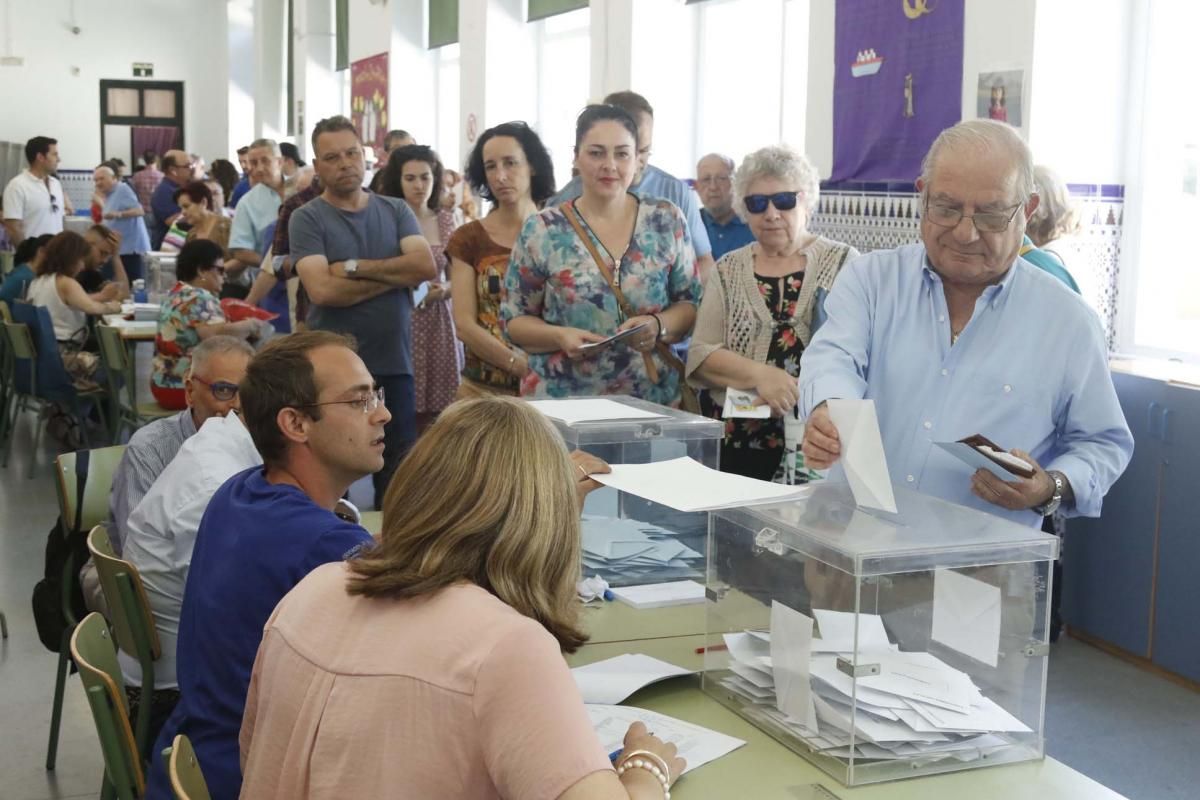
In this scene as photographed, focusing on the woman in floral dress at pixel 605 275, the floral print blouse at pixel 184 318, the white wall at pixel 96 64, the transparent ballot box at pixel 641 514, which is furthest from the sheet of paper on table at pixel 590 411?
the white wall at pixel 96 64

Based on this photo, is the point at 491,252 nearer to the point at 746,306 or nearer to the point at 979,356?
the point at 746,306

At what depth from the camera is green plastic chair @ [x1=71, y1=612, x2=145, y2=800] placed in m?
1.96

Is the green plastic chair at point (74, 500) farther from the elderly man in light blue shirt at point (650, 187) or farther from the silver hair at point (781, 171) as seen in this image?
the silver hair at point (781, 171)

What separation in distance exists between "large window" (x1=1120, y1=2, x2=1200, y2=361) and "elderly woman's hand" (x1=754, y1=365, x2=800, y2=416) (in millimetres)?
2331

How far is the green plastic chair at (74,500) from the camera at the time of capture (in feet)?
10.9

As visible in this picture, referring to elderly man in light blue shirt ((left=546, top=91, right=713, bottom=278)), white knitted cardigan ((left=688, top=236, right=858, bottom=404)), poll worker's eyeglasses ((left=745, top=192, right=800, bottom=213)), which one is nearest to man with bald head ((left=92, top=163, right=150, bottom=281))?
elderly man in light blue shirt ((left=546, top=91, right=713, bottom=278))

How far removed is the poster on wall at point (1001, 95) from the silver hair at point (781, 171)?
168cm

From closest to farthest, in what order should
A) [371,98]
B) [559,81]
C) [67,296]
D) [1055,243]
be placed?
[1055,243], [67,296], [559,81], [371,98]

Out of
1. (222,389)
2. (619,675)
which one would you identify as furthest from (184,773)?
(222,389)

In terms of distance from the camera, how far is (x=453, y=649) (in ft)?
4.72

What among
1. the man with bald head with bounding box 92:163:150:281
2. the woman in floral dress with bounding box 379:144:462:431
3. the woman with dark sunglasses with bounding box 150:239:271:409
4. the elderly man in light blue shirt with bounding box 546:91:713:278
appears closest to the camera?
the elderly man in light blue shirt with bounding box 546:91:713:278

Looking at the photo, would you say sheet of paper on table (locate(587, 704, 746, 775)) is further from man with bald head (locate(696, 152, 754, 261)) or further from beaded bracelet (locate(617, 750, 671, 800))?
man with bald head (locate(696, 152, 754, 261))

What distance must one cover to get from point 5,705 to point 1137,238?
171 inches

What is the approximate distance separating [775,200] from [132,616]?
189cm
